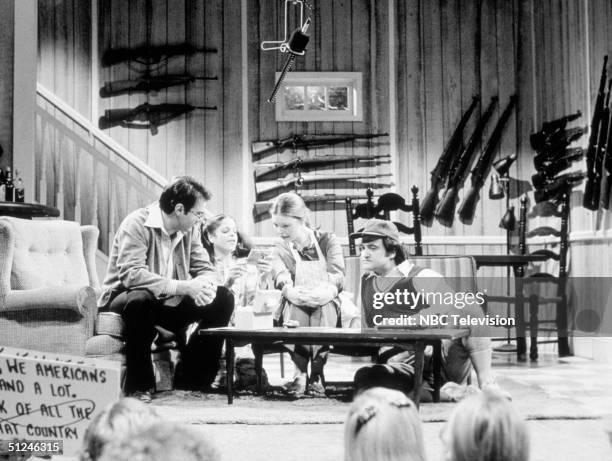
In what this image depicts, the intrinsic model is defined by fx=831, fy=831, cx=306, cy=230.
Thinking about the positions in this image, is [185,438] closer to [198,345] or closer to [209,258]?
[198,345]

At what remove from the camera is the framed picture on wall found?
7.88 metres

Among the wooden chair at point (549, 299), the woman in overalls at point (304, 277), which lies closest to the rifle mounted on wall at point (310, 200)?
the wooden chair at point (549, 299)

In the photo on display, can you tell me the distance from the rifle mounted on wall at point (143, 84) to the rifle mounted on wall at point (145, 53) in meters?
0.16

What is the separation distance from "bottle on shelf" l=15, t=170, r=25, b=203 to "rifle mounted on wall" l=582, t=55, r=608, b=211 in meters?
4.00

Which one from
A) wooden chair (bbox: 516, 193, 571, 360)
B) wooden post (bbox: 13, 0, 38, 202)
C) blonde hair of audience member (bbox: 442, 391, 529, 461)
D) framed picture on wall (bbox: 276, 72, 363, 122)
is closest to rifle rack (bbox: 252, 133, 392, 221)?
framed picture on wall (bbox: 276, 72, 363, 122)

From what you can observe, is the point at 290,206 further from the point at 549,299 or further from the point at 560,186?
the point at 560,186

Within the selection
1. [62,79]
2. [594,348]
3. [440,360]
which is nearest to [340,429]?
[440,360]

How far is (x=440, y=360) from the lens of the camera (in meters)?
3.92

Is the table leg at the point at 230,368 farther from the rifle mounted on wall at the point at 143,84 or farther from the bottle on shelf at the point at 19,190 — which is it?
the rifle mounted on wall at the point at 143,84

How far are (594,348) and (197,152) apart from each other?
391cm

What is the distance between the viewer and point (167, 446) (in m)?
0.94

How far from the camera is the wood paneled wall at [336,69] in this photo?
777 centimetres

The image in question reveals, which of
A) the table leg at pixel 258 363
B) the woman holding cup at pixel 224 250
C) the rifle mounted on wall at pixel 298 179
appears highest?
the rifle mounted on wall at pixel 298 179

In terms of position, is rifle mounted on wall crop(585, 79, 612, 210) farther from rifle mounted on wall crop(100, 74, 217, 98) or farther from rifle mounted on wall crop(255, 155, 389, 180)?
→ rifle mounted on wall crop(100, 74, 217, 98)
